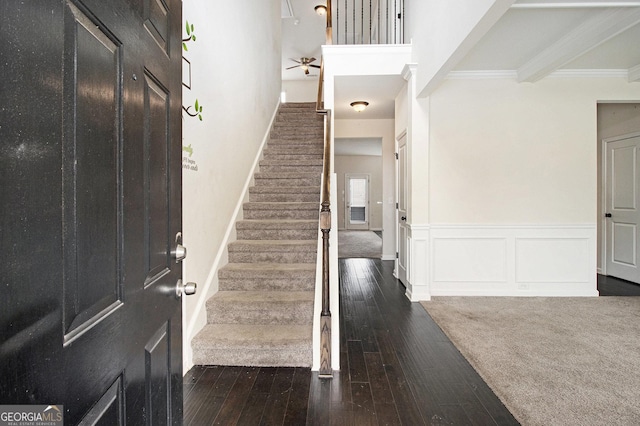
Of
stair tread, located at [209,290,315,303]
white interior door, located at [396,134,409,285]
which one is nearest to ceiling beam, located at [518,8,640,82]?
white interior door, located at [396,134,409,285]

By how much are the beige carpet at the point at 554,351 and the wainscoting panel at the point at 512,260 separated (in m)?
0.17

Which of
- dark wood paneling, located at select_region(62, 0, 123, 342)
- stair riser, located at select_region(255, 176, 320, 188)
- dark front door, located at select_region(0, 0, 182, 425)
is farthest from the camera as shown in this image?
stair riser, located at select_region(255, 176, 320, 188)

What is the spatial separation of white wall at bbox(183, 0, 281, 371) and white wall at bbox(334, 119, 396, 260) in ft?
8.05

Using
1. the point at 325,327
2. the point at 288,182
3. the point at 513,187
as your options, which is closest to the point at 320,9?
the point at 288,182

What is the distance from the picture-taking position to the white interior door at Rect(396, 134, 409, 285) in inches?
168

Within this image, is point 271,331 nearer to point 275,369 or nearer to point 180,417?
point 275,369

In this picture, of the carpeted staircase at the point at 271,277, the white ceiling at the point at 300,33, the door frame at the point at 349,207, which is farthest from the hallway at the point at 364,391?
the door frame at the point at 349,207

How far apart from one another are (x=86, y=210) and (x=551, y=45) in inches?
165

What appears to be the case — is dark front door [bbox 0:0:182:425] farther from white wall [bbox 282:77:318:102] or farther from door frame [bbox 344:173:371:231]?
door frame [bbox 344:173:371:231]

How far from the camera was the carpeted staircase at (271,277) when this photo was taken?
2.26 metres

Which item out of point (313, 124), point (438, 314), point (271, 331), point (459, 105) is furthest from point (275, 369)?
point (313, 124)

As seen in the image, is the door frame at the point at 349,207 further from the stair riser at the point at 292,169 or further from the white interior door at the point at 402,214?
the stair riser at the point at 292,169

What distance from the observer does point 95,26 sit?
0.61 m

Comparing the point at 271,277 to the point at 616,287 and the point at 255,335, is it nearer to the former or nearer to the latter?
the point at 255,335
